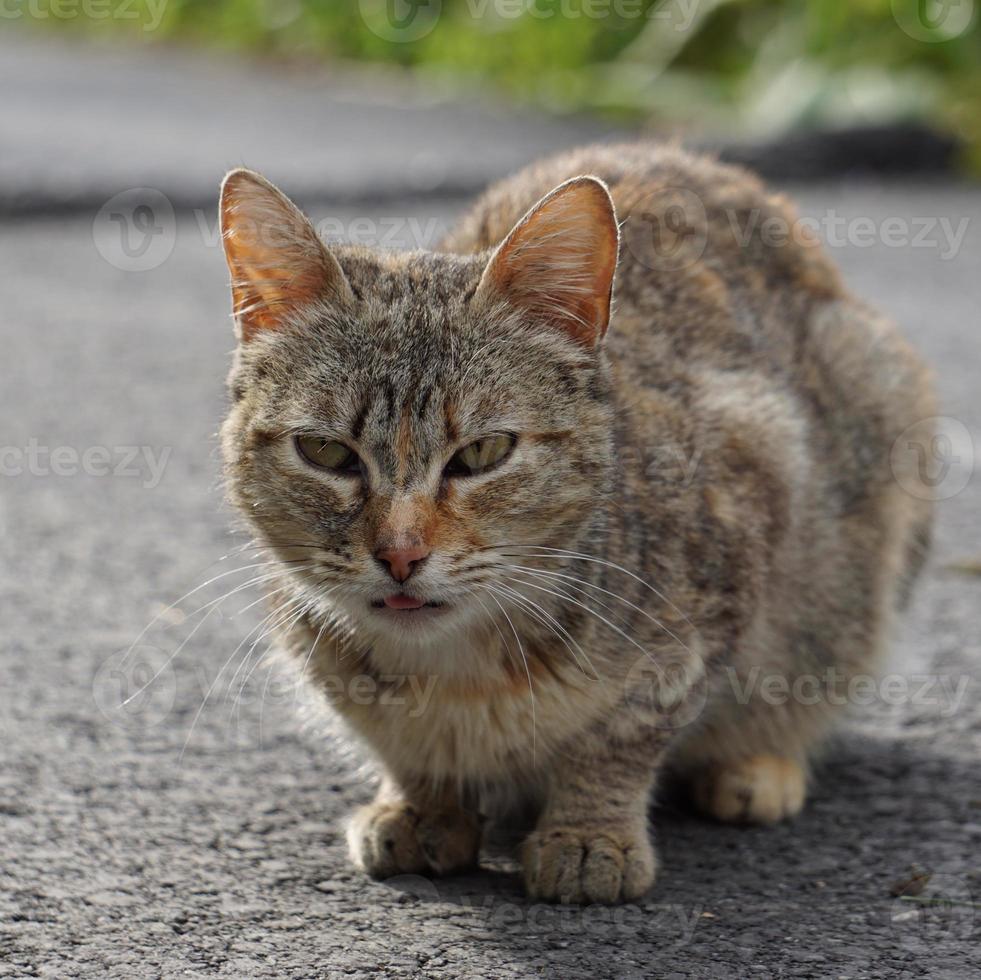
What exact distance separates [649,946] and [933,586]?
230 cm

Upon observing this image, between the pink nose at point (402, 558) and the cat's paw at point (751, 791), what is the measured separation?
1.13 meters

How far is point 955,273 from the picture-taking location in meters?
8.36

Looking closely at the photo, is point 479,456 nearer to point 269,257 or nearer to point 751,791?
point 269,257

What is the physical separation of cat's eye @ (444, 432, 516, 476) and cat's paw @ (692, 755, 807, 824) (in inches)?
40.9

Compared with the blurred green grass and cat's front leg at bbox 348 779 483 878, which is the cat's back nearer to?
cat's front leg at bbox 348 779 483 878

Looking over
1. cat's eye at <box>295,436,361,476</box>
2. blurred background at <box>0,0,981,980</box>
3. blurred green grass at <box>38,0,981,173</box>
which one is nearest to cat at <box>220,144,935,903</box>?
cat's eye at <box>295,436,361,476</box>

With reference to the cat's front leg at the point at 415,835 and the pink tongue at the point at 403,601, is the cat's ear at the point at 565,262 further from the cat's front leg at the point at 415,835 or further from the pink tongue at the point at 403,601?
the cat's front leg at the point at 415,835

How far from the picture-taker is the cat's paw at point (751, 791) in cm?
359

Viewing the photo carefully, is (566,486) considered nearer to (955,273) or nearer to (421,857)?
(421,857)

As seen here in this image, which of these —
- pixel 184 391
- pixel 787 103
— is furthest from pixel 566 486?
pixel 787 103

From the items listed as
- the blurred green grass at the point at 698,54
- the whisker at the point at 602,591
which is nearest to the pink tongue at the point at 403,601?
the whisker at the point at 602,591

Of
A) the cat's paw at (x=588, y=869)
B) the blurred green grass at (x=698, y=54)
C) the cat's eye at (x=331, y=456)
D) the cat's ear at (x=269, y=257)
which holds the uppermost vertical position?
the blurred green grass at (x=698, y=54)

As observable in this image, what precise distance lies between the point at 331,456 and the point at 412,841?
0.82m

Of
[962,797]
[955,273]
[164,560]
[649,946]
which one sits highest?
[955,273]
